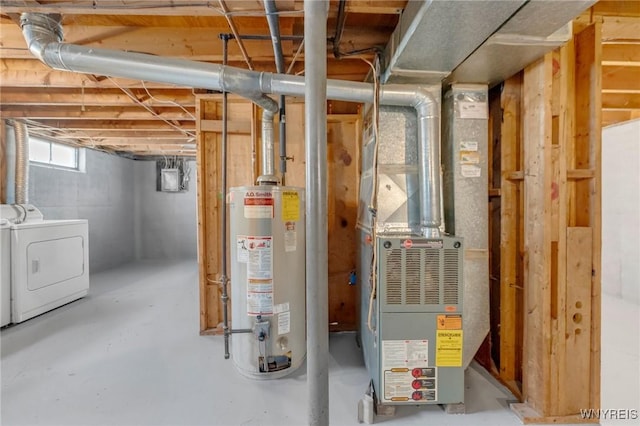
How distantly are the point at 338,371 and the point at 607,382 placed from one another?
5.92 feet

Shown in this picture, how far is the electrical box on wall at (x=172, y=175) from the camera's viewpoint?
5.82m

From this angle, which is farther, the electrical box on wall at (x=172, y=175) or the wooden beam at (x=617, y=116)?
the electrical box on wall at (x=172, y=175)

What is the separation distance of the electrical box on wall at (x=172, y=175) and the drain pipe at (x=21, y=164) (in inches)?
92.7

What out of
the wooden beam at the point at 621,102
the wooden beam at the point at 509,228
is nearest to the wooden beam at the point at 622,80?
the wooden beam at the point at 621,102

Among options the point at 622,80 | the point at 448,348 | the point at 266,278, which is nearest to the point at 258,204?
the point at 266,278

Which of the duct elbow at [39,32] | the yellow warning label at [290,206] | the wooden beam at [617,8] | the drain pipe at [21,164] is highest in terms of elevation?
the wooden beam at [617,8]

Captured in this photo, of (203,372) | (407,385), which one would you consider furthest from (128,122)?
(407,385)

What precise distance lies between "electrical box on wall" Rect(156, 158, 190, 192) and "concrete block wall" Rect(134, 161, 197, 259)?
10 cm

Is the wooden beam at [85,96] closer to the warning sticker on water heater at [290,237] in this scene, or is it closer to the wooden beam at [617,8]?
the warning sticker on water heater at [290,237]

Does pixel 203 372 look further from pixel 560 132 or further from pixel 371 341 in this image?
pixel 560 132

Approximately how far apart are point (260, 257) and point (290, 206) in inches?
15.8

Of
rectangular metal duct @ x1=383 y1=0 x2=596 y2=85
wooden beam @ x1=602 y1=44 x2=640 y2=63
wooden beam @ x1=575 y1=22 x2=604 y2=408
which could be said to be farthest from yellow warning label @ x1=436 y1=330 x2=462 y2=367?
wooden beam @ x1=602 y1=44 x2=640 y2=63

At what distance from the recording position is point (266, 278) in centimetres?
184

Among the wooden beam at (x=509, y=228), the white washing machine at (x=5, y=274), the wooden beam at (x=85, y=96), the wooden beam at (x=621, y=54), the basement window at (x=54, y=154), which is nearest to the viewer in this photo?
the wooden beam at (x=509, y=228)
